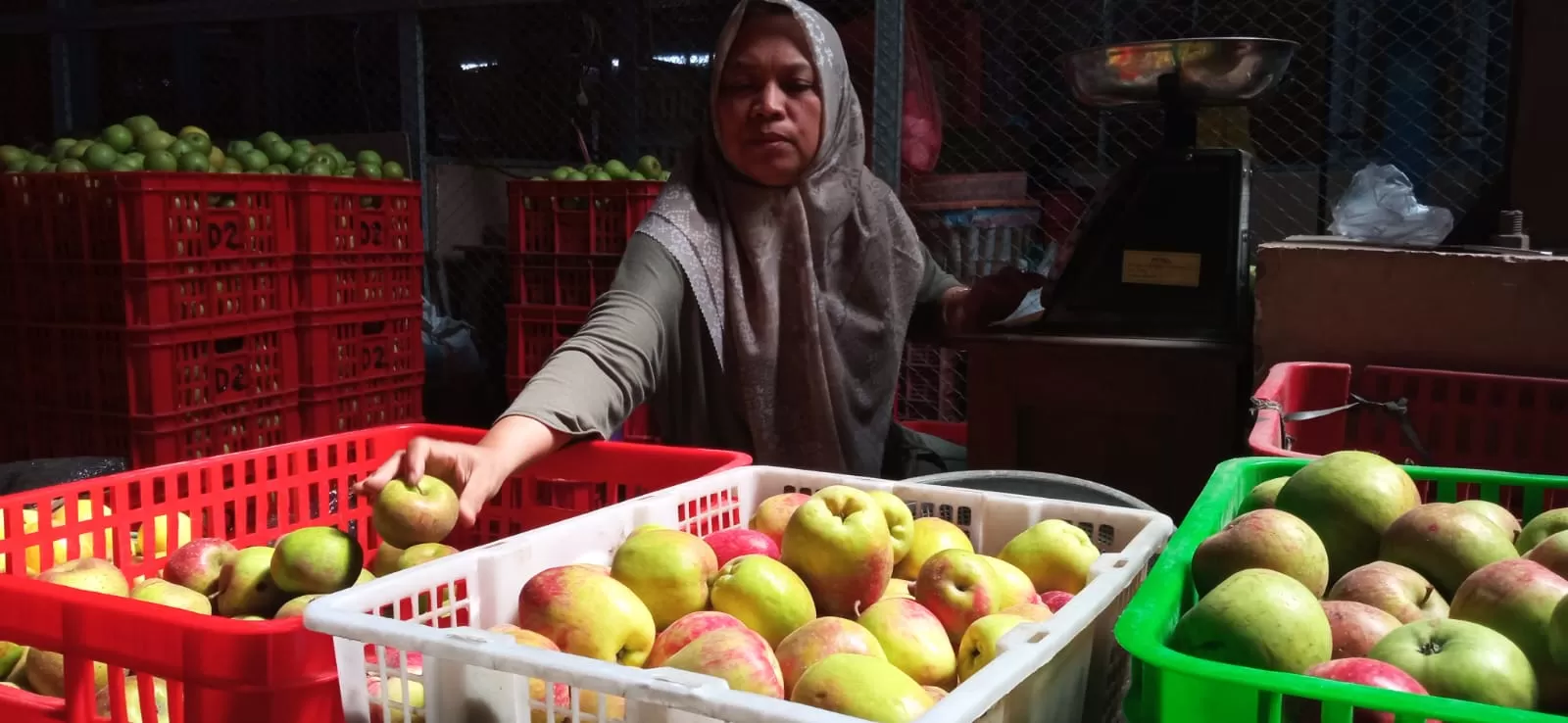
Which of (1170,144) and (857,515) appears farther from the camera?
(1170,144)

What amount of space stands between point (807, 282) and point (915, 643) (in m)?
1.60

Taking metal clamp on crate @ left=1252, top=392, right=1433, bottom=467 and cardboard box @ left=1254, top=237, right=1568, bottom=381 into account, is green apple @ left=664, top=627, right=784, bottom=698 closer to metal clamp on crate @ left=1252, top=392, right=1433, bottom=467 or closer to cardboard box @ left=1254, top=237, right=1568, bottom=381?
metal clamp on crate @ left=1252, top=392, right=1433, bottom=467

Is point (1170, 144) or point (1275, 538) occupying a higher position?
point (1170, 144)

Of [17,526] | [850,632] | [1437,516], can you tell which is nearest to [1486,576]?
[1437,516]

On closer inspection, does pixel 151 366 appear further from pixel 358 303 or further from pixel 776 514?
pixel 776 514

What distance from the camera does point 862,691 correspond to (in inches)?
31.5

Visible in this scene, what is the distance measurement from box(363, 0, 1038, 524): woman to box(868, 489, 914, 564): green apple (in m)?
0.92

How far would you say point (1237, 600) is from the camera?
760 mm

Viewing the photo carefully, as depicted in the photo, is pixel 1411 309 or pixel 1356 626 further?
pixel 1411 309

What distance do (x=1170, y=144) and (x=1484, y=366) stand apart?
2.29 feet

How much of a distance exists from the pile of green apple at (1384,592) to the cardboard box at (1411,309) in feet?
3.39

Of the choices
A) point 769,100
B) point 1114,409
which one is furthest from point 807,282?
point 1114,409

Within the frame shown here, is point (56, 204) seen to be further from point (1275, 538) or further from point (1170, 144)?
point (1275, 538)

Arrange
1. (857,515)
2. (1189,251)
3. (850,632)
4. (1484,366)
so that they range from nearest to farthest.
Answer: (850,632) < (857,515) < (1484,366) < (1189,251)
